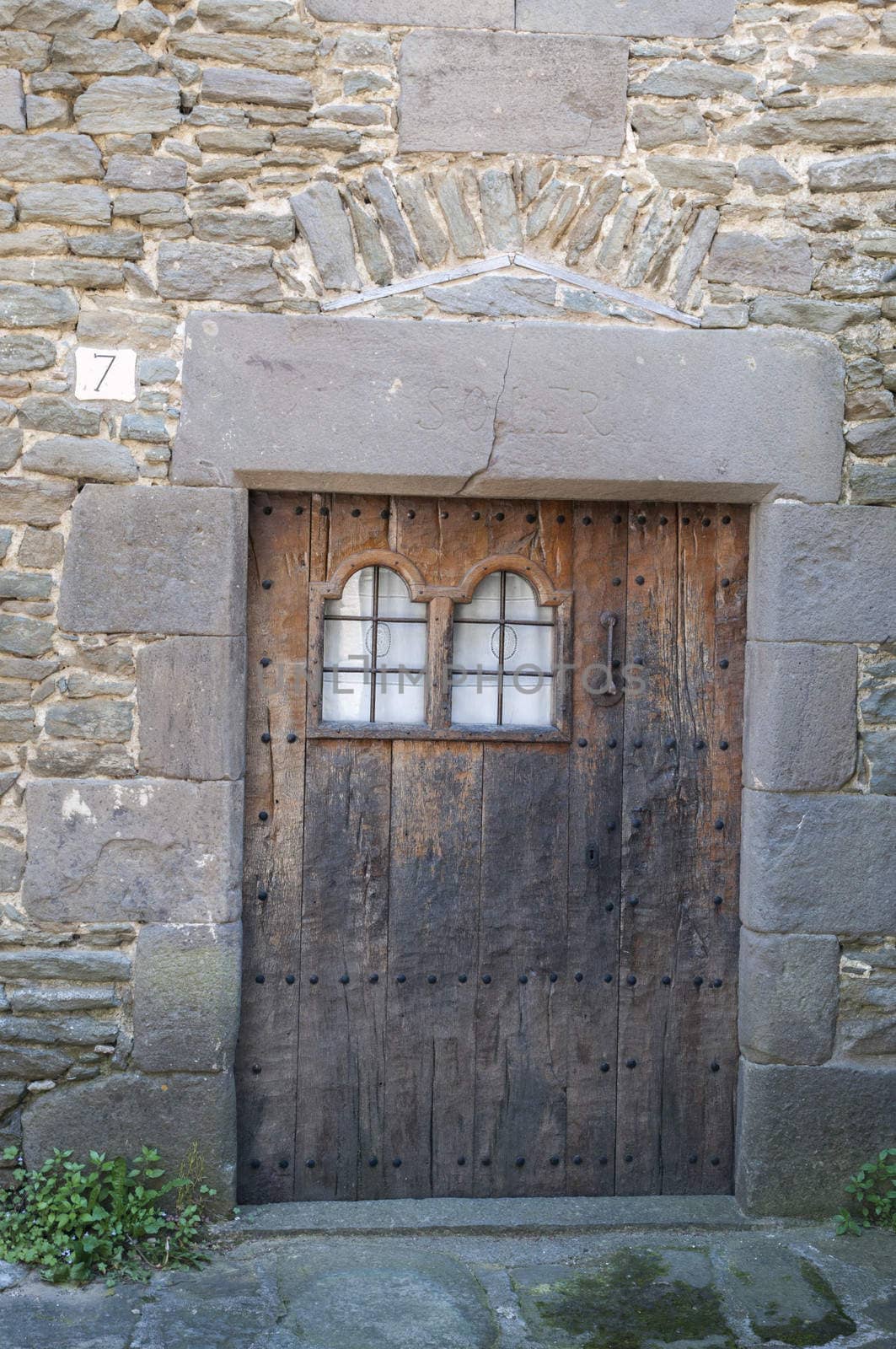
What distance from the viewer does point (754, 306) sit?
304cm

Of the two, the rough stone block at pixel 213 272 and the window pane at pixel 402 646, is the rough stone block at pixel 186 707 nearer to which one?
the window pane at pixel 402 646

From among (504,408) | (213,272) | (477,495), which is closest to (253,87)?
(213,272)

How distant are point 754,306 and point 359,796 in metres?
1.63

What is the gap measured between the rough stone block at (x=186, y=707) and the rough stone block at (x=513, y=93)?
1.36m

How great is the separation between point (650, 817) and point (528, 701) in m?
0.46

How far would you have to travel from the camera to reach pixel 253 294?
295 cm

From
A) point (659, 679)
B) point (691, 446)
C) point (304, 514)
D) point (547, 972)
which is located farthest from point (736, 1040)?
point (304, 514)

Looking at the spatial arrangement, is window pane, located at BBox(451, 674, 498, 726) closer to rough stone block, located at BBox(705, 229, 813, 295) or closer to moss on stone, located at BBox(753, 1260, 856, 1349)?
rough stone block, located at BBox(705, 229, 813, 295)

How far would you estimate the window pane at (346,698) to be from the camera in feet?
10.4

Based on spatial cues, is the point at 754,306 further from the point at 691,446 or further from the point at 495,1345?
the point at 495,1345

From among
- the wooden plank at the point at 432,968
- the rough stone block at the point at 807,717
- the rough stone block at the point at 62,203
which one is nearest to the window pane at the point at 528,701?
the wooden plank at the point at 432,968

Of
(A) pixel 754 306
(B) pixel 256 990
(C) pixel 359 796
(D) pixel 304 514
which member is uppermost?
(A) pixel 754 306

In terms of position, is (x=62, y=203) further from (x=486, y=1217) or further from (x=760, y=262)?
(x=486, y=1217)

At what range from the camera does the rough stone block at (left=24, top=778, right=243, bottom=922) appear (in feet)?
9.64
